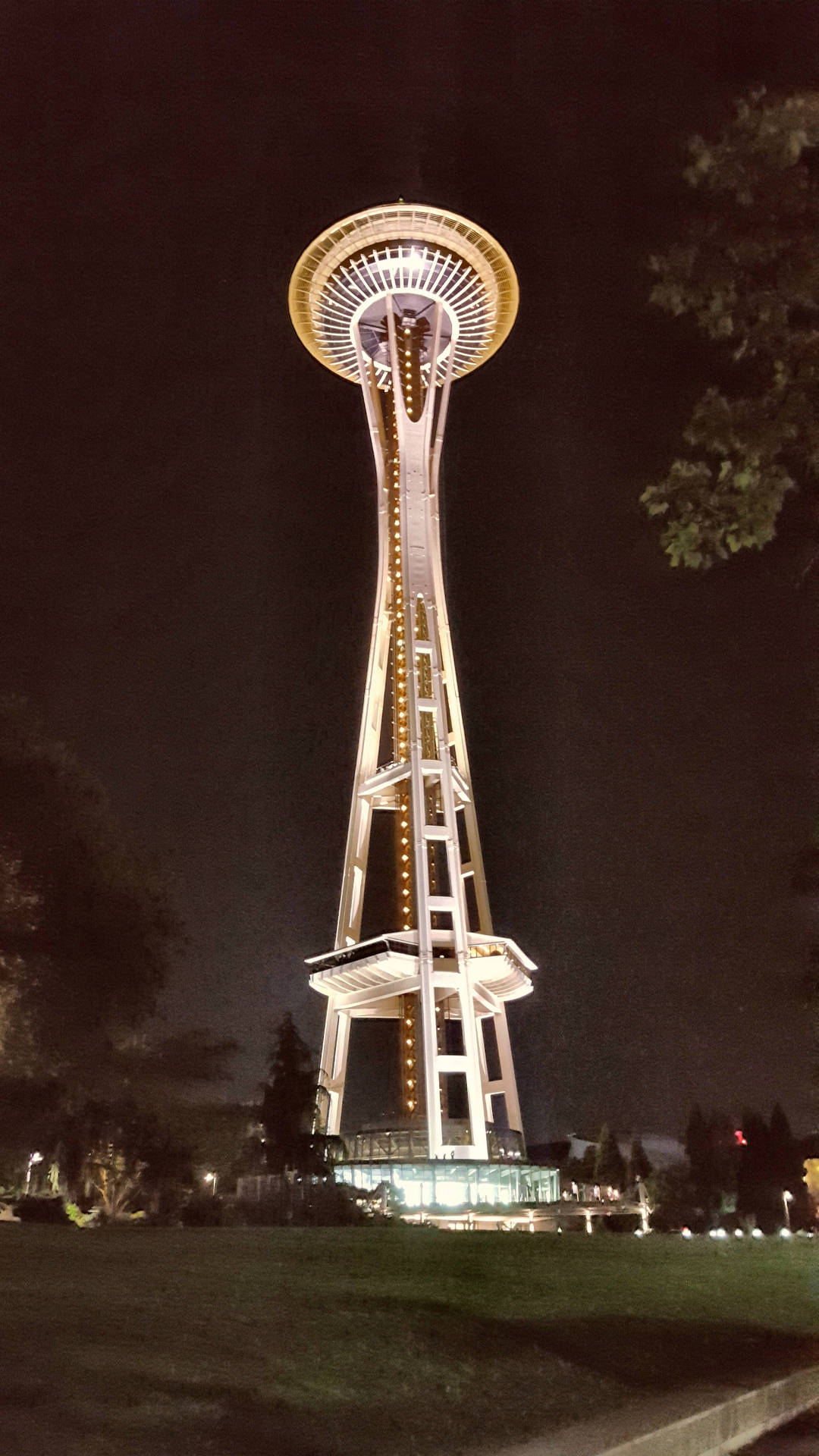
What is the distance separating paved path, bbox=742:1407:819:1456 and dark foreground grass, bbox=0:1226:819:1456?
75 centimetres

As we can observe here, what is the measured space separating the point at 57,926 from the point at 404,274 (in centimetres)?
4373

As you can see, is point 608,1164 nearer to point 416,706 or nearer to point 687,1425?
point 416,706

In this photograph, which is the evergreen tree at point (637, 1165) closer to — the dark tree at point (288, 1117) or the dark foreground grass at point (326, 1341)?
the dark tree at point (288, 1117)

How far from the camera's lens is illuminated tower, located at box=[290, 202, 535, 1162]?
4409 cm

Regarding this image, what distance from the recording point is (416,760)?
154 feet

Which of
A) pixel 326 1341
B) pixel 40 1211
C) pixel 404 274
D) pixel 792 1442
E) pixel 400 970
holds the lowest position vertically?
pixel 792 1442

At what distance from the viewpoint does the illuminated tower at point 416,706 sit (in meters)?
44.1

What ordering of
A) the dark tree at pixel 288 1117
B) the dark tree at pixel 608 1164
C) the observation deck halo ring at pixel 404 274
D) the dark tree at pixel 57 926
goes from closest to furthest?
the dark tree at pixel 57 926
the dark tree at pixel 288 1117
the observation deck halo ring at pixel 404 274
the dark tree at pixel 608 1164

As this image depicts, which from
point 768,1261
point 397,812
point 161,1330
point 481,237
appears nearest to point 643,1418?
point 161,1330

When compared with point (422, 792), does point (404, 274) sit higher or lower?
higher

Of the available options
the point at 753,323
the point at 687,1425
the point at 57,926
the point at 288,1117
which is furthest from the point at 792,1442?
the point at 288,1117

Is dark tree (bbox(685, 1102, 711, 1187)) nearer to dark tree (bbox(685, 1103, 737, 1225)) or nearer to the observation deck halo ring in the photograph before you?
dark tree (bbox(685, 1103, 737, 1225))

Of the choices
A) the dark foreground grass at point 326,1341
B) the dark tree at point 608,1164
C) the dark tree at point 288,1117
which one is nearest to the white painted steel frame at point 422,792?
the dark tree at point 288,1117

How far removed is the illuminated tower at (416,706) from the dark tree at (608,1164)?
61.1ft
